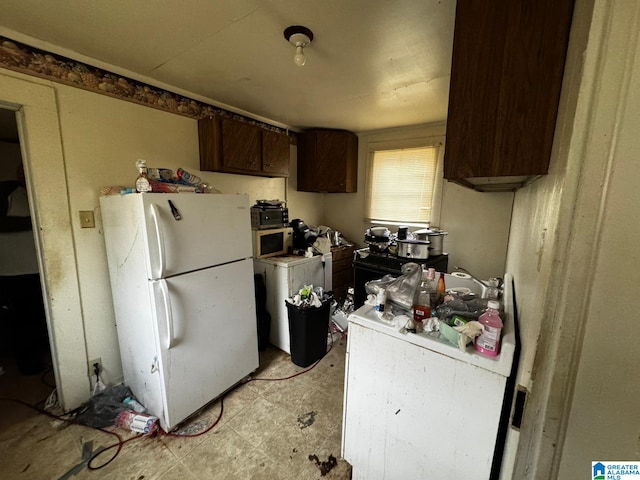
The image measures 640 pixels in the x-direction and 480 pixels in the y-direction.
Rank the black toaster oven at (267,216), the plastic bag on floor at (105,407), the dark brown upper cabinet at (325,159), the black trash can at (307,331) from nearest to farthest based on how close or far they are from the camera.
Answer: the plastic bag on floor at (105,407) → the black trash can at (307,331) → the black toaster oven at (267,216) → the dark brown upper cabinet at (325,159)

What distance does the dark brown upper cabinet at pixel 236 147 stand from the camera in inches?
87.0

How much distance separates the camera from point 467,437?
886 mm

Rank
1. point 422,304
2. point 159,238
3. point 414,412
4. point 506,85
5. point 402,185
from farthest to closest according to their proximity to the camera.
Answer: point 402,185
point 159,238
point 422,304
point 414,412
point 506,85

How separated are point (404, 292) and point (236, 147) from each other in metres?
1.97

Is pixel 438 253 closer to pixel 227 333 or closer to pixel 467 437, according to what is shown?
pixel 467 437

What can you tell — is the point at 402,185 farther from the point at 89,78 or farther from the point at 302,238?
the point at 89,78

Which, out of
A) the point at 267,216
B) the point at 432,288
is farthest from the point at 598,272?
the point at 267,216

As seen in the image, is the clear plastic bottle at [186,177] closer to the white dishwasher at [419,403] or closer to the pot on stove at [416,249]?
the white dishwasher at [419,403]

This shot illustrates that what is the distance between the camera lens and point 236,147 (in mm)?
2309

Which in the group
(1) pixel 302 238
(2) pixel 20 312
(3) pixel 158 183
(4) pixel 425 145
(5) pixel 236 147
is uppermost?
(4) pixel 425 145

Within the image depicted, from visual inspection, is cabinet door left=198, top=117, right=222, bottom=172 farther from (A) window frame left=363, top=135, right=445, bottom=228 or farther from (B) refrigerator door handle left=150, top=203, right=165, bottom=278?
→ (A) window frame left=363, top=135, right=445, bottom=228

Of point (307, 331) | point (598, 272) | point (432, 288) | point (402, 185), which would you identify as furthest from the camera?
point (402, 185)

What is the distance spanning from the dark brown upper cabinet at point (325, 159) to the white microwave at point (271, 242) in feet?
2.88

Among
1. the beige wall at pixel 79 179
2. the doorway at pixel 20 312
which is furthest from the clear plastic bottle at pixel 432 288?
the doorway at pixel 20 312
